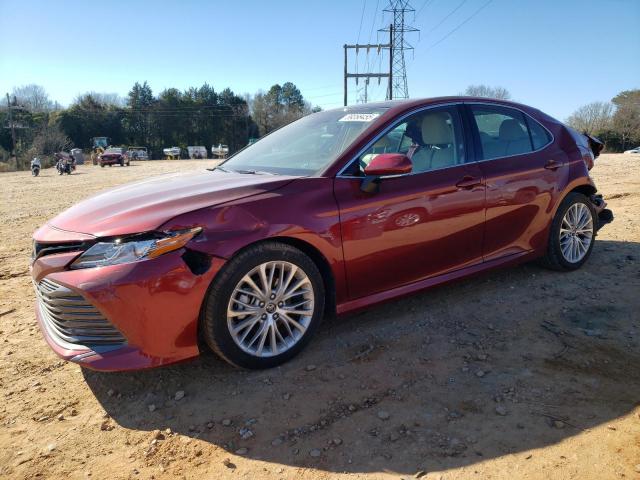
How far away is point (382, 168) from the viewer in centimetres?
304

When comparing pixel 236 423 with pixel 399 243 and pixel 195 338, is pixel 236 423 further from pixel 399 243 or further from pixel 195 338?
pixel 399 243

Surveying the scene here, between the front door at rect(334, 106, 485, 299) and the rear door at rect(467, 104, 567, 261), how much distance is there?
16cm

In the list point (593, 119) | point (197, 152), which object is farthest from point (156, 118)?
point (593, 119)

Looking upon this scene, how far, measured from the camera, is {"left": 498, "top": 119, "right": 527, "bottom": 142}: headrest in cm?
402

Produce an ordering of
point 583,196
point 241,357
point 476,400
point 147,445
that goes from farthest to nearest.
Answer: point 583,196 < point 241,357 < point 476,400 < point 147,445

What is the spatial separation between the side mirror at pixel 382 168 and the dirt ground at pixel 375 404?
3.54ft

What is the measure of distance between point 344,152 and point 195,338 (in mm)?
1581

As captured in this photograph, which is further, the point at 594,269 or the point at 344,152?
the point at 594,269

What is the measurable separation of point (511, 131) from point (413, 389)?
102 inches

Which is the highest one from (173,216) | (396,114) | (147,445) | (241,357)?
(396,114)

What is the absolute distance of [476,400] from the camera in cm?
254

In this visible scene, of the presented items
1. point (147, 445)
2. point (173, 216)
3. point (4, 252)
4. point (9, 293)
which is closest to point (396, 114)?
point (173, 216)

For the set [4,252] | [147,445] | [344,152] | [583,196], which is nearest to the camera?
[147,445]

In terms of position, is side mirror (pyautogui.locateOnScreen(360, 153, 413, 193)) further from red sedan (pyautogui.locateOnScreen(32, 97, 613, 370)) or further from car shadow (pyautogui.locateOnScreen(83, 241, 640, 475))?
car shadow (pyautogui.locateOnScreen(83, 241, 640, 475))
